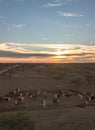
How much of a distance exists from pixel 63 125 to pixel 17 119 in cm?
446

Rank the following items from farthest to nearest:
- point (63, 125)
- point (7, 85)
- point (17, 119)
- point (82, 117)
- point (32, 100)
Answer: point (7, 85), point (32, 100), point (82, 117), point (63, 125), point (17, 119)

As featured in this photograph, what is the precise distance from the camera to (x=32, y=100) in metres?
38.0

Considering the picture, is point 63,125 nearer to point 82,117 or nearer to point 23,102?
point 82,117

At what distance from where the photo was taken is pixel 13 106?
111ft

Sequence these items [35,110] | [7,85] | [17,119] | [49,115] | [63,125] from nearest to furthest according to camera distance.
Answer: [17,119], [63,125], [49,115], [35,110], [7,85]

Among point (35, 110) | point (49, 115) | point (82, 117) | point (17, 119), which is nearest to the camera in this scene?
point (17, 119)

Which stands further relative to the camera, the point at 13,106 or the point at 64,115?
the point at 13,106

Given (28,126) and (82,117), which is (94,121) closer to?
(82,117)

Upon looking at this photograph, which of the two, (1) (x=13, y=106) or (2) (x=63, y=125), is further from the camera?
(1) (x=13, y=106)

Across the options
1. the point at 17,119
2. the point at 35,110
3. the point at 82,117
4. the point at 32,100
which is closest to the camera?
the point at 17,119

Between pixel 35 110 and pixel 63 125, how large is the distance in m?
7.08

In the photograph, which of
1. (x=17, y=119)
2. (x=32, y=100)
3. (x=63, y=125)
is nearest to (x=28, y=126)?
(x=17, y=119)

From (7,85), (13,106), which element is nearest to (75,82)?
(7,85)

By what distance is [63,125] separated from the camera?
79.3 ft
